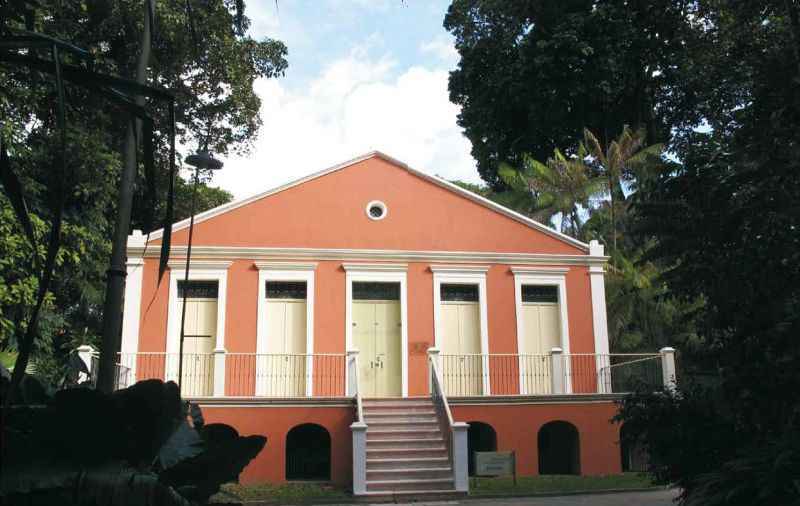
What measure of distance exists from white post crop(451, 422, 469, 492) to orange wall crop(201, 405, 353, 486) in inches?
95.1

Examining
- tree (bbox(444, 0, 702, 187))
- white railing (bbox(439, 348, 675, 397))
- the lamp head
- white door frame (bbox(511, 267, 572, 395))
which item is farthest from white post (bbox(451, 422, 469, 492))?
tree (bbox(444, 0, 702, 187))

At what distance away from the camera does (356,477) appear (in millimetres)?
11672

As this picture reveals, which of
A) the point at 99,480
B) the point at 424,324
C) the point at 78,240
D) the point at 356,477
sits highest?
the point at 78,240

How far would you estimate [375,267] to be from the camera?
1537cm

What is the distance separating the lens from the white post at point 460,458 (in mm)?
11703

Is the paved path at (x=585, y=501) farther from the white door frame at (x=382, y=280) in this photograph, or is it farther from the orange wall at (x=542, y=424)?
the white door frame at (x=382, y=280)

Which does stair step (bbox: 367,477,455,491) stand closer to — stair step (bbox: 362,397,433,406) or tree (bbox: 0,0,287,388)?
stair step (bbox: 362,397,433,406)

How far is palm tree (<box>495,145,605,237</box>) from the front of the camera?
2275 cm

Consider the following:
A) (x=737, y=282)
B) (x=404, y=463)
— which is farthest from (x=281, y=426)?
(x=737, y=282)

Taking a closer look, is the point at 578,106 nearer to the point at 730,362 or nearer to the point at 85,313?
the point at 85,313

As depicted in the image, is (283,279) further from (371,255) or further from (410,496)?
(410,496)

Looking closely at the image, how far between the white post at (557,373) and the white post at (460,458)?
3.60 meters

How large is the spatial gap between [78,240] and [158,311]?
9.21 feet

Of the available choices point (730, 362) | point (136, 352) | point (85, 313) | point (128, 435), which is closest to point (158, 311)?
point (136, 352)
